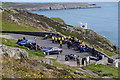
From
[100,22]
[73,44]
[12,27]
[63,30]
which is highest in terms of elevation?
[12,27]

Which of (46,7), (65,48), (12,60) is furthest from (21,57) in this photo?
(46,7)

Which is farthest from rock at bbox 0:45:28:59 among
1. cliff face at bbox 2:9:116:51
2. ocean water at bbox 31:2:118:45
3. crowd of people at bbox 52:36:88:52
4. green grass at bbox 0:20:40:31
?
ocean water at bbox 31:2:118:45

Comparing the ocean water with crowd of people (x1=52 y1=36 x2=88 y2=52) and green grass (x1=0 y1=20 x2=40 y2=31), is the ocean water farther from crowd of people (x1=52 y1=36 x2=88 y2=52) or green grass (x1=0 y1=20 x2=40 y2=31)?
crowd of people (x1=52 y1=36 x2=88 y2=52)

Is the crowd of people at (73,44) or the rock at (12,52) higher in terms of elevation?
the rock at (12,52)

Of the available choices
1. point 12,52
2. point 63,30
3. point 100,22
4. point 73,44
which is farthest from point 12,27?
point 100,22

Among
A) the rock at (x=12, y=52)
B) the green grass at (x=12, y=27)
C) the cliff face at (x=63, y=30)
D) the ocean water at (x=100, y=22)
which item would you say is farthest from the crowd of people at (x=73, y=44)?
the ocean water at (x=100, y=22)

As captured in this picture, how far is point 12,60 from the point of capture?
1239 cm

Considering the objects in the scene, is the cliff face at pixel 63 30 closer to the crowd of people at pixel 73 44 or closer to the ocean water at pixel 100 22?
the ocean water at pixel 100 22

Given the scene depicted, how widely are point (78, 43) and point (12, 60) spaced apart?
480 inches

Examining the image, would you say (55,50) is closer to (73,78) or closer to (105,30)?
(73,78)

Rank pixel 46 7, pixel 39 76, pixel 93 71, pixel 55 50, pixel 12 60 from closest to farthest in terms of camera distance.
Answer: pixel 39 76
pixel 12 60
pixel 93 71
pixel 55 50
pixel 46 7

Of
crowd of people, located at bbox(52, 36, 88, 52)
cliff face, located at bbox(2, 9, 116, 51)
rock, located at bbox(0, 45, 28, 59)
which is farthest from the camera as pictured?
cliff face, located at bbox(2, 9, 116, 51)

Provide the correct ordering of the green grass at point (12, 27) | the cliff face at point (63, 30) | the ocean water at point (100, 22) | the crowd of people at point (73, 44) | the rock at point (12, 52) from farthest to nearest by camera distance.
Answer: the ocean water at point (100, 22) → the cliff face at point (63, 30) → the green grass at point (12, 27) → the crowd of people at point (73, 44) → the rock at point (12, 52)

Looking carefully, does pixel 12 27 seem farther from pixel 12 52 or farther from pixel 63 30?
pixel 12 52
